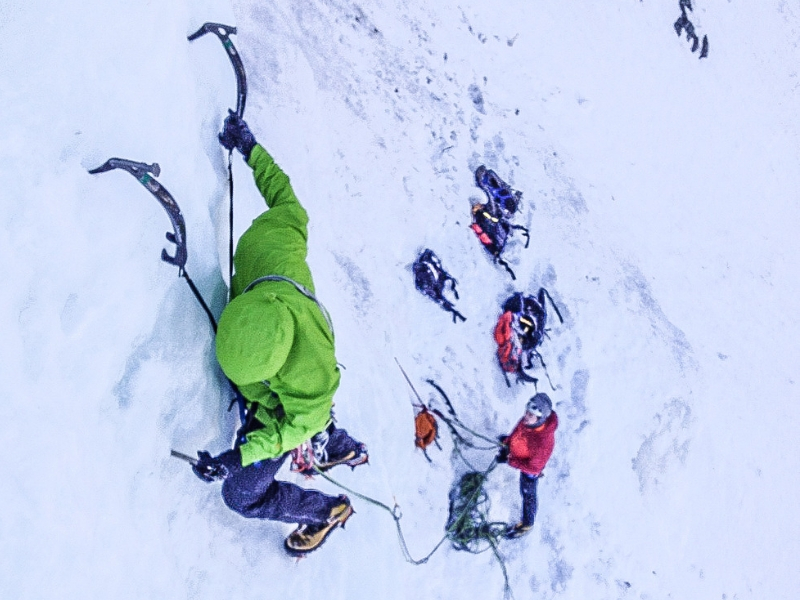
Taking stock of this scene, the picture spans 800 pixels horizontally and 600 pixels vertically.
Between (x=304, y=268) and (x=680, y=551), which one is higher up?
(x=304, y=268)

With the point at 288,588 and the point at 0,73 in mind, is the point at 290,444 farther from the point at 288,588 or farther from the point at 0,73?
the point at 0,73

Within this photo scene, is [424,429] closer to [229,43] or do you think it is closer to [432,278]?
[432,278]

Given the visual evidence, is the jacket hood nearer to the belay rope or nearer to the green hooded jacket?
the green hooded jacket

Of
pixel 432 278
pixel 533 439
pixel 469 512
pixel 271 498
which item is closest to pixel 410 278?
pixel 432 278

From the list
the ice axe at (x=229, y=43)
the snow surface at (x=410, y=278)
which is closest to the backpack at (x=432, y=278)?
the snow surface at (x=410, y=278)

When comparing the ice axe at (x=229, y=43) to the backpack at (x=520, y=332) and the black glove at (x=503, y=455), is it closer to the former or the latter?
the backpack at (x=520, y=332)

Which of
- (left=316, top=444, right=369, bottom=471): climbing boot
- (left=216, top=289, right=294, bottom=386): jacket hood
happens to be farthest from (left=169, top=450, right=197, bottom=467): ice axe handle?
(left=316, top=444, right=369, bottom=471): climbing boot

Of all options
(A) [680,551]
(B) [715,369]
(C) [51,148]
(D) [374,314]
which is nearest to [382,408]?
(D) [374,314]
